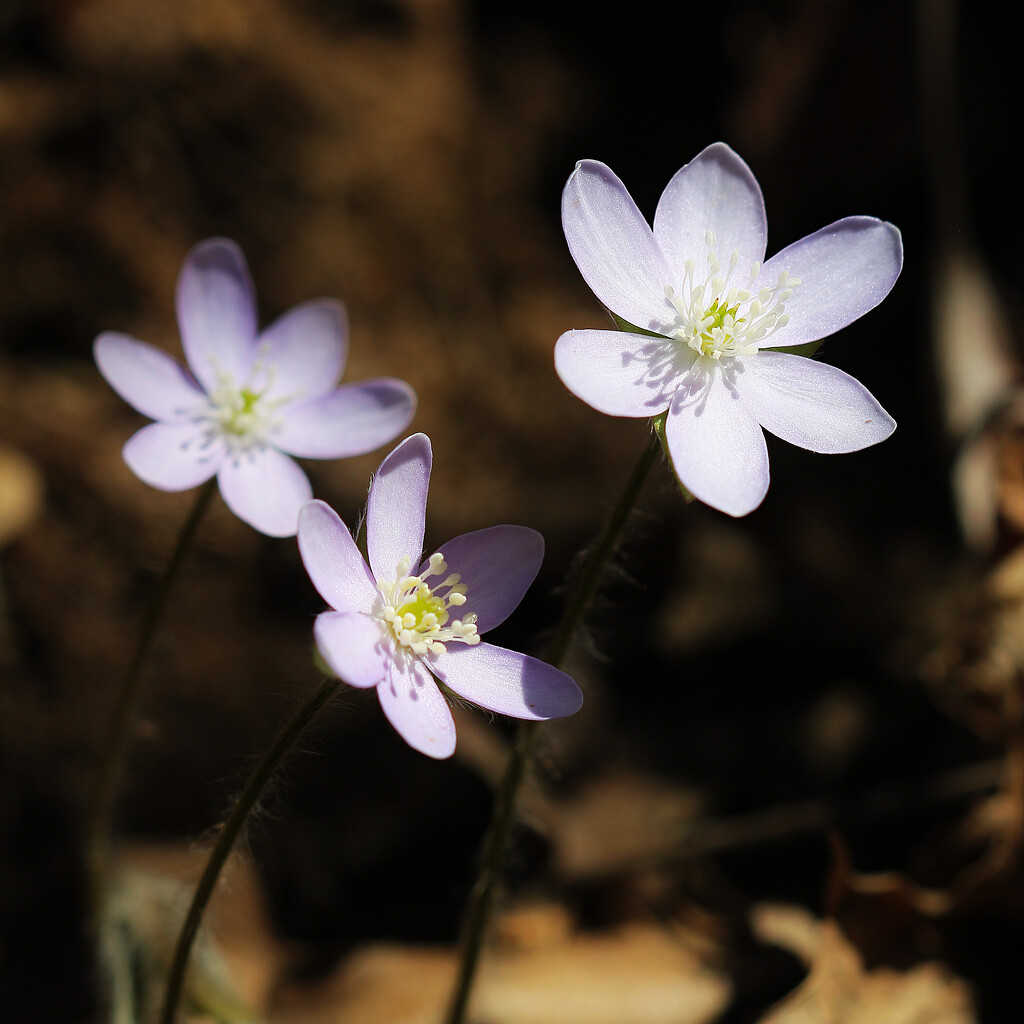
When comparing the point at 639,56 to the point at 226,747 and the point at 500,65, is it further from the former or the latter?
the point at 226,747

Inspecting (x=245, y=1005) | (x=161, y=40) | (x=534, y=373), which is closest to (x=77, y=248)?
(x=161, y=40)

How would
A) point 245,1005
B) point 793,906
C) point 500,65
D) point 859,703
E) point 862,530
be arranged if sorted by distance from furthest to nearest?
point 500,65 → point 862,530 → point 859,703 → point 793,906 → point 245,1005

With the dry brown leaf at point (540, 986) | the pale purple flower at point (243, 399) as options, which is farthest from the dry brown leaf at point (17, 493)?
the dry brown leaf at point (540, 986)

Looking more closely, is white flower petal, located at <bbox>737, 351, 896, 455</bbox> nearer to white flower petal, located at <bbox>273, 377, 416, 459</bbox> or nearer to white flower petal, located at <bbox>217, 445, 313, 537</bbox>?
white flower petal, located at <bbox>273, 377, 416, 459</bbox>

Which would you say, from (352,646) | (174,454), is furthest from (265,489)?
(352,646)

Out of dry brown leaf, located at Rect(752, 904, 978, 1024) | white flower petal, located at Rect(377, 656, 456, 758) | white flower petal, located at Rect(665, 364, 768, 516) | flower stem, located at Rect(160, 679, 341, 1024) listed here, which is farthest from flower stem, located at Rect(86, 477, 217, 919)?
dry brown leaf, located at Rect(752, 904, 978, 1024)

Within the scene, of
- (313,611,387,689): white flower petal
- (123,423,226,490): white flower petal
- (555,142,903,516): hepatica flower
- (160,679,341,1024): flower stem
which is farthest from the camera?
(123,423,226,490): white flower petal

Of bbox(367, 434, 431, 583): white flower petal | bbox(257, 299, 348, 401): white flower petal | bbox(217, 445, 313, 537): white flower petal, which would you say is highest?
bbox(257, 299, 348, 401): white flower petal
